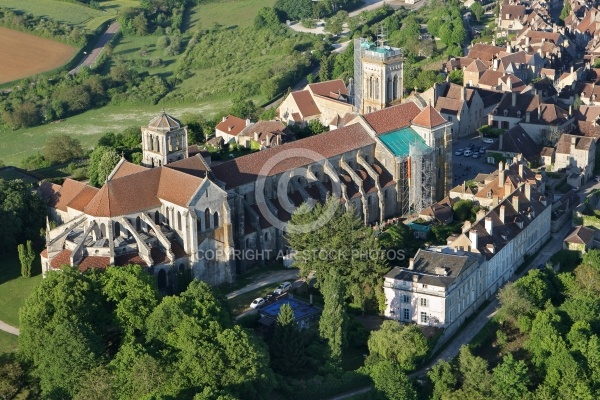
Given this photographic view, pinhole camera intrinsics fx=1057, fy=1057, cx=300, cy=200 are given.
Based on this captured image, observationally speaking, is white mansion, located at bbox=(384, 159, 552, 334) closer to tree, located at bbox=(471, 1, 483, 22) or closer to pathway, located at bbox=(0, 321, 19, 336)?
pathway, located at bbox=(0, 321, 19, 336)

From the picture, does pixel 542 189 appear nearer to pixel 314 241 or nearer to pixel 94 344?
pixel 314 241

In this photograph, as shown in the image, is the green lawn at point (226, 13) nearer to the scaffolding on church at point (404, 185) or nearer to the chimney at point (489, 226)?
the scaffolding on church at point (404, 185)

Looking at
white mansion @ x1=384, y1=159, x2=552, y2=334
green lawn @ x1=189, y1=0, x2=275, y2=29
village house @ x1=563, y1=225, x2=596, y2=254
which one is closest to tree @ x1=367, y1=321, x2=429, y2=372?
white mansion @ x1=384, y1=159, x2=552, y2=334

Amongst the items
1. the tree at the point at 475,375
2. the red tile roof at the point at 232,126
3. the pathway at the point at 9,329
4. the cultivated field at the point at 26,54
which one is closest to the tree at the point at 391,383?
the tree at the point at 475,375

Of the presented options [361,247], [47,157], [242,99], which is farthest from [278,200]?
[242,99]

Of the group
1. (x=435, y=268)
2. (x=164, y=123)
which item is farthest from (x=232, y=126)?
(x=435, y=268)
